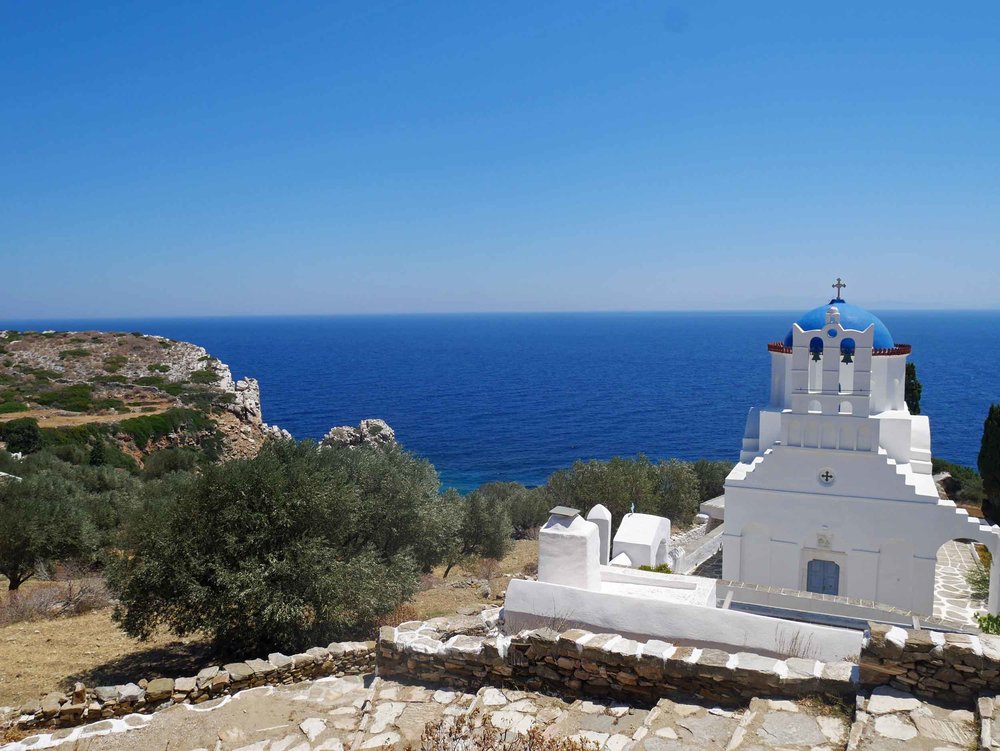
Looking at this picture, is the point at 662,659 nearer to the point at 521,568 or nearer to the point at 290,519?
the point at 290,519

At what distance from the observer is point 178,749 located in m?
6.88

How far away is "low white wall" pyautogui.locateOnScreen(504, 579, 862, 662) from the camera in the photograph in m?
8.62

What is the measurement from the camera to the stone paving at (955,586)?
49.0 ft

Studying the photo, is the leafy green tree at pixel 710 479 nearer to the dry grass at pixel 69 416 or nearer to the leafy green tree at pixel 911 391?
the leafy green tree at pixel 911 391

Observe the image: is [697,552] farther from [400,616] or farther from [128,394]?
[128,394]

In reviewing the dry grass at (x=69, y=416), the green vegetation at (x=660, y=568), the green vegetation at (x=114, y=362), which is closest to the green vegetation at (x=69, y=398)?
the dry grass at (x=69, y=416)

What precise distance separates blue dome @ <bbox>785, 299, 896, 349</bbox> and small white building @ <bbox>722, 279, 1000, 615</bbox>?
0.28 feet

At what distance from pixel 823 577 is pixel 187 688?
44.0 ft

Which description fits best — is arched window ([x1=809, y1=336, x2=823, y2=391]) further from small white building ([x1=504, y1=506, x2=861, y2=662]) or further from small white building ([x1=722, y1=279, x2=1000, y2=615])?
small white building ([x1=504, y1=506, x2=861, y2=662])

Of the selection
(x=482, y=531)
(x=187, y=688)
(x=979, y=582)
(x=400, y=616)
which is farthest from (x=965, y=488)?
(x=187, y=688)

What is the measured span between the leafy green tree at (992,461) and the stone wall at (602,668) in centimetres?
2375

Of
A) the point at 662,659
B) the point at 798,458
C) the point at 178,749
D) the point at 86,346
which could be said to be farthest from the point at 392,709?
the point at 86,346

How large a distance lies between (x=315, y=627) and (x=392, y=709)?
4.54m

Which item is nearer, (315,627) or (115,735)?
(115,735)
